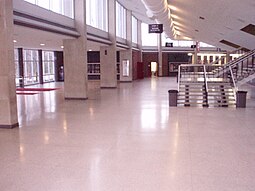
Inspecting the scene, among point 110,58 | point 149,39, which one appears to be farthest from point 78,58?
point 149,39

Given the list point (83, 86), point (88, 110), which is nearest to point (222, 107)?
point (88, 110)

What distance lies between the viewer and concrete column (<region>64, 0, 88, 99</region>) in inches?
581

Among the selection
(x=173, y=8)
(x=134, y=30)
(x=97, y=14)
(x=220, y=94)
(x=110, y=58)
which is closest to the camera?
(x=220, y=94)

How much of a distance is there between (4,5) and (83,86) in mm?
7255

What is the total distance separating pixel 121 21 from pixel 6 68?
2041cm

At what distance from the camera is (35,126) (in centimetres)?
877

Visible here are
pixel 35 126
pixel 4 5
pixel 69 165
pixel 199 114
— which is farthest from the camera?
pixel 199 114

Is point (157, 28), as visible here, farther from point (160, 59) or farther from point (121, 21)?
point (160, 59)

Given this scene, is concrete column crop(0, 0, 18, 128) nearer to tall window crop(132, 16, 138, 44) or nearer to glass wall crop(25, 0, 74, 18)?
glass wall crop(25, 0, 74, 18)

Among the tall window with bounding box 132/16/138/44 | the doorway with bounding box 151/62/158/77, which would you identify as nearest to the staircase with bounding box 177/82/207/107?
the tall window with bounding box 132/16/138/44

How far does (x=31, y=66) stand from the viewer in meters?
27.8

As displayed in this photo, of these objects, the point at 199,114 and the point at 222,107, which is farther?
the point at 222,107

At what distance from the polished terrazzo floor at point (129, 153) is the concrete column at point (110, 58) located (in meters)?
11.6

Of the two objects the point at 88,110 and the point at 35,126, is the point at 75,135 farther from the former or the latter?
the point at 88,110
